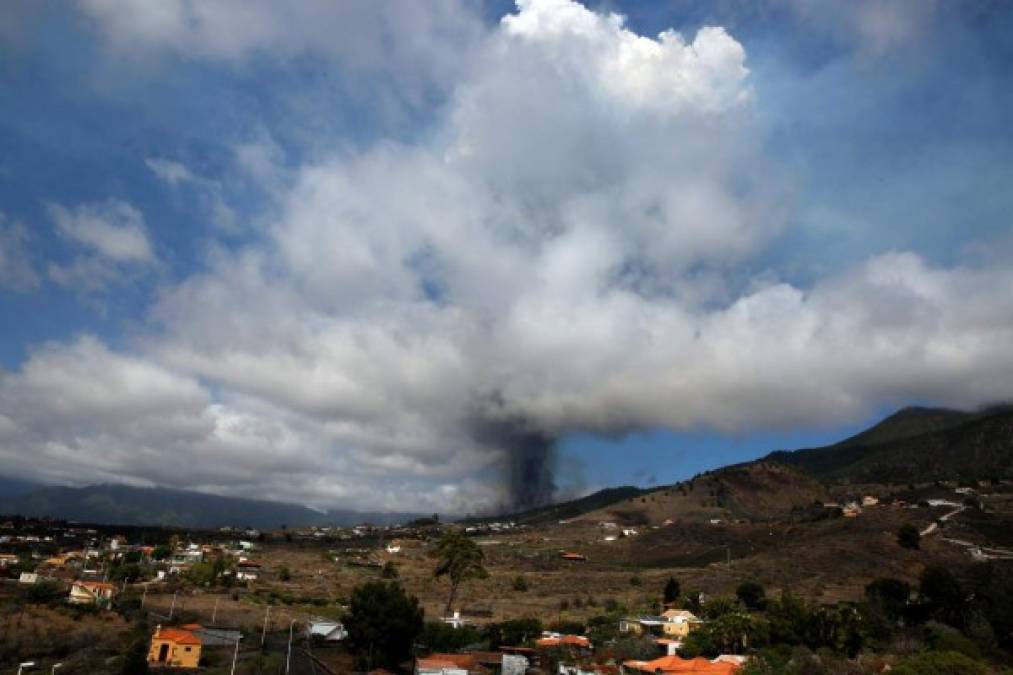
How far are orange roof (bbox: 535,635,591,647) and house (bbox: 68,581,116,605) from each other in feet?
134

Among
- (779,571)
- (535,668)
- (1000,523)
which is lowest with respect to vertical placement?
(535,668)

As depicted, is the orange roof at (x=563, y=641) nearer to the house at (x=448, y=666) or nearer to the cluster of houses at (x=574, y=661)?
the cluster of houses at (x=574, y=661)

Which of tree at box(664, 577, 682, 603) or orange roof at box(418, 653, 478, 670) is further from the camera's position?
tree at box(664, 577, 682, 603)

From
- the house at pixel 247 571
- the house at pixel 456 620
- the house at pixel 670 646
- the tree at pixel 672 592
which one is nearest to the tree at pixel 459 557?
the house at pixel 456 620

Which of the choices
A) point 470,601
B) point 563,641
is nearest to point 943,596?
point 563,641

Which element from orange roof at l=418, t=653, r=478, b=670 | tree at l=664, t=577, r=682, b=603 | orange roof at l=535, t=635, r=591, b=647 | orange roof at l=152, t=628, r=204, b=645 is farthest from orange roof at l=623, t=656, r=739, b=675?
orange roof at l=152, t=628, r=204, b=645

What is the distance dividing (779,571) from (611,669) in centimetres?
5370

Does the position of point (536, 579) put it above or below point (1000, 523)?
below

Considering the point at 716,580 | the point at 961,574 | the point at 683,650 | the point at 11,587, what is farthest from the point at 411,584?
the point at 961,574

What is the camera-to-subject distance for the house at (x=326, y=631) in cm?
5997

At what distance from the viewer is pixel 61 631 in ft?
168

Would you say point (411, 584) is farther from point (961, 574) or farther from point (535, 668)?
point (961, 574)

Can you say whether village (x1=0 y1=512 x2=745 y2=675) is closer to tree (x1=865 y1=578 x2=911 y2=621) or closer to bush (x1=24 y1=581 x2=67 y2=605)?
bush (x1=24 y1=581 x2=67 y2=605)

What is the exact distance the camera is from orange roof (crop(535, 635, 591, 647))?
56.5m
